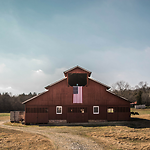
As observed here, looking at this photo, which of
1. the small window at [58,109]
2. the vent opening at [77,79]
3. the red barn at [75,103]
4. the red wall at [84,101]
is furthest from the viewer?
the vent opening at [77,79]

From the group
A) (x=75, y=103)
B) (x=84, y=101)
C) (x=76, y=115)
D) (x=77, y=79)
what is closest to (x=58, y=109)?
(x=75, y=103)

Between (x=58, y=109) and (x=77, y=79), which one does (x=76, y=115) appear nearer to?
(x=58, y=109)

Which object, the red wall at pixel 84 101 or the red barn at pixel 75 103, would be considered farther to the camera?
the red wall at pixel 84 101

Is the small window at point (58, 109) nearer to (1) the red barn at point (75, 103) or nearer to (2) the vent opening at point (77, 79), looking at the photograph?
(1) the red barn at point (75, 103)

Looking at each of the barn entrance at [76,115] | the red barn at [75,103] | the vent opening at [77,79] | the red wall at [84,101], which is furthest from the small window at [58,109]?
the vent opening at [77,79]

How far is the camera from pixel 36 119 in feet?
90.1

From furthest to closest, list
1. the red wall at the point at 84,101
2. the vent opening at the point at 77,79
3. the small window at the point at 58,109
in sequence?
the vent opening at the point at 77,79 → the small window at the point at 58,109 → the red wall at the point at 84,101

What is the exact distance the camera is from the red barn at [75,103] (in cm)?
2772

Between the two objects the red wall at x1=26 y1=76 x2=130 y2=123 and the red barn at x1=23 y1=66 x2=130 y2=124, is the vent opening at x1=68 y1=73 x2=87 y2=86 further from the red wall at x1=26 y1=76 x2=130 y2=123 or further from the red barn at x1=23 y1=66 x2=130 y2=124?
the red wall at x1=26 y1=76 x2=130 y2=123

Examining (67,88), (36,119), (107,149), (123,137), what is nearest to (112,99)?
(67,88)

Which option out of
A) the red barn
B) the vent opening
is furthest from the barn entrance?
the vent opening

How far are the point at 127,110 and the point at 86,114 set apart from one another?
803cm

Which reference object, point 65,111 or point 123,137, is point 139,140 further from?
point 65,111

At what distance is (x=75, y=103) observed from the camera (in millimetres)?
28266
